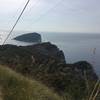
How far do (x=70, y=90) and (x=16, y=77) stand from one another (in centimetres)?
118

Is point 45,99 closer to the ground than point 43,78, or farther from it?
farther from it

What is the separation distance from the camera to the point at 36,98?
16.1 feet

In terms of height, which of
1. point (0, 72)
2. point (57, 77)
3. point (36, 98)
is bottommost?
point (57, 77)

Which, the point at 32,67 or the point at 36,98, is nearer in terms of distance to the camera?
the point at 36,98

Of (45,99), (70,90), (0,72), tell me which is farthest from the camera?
(0,72)

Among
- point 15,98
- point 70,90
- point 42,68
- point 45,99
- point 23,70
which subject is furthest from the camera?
point 23,70

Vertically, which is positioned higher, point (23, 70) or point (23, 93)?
point (23, 93)

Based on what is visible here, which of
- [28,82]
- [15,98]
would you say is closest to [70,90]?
[28,82]

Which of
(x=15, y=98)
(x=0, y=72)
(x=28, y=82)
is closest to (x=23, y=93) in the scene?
(x=15, y=98)

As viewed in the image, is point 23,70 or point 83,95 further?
point 23,70

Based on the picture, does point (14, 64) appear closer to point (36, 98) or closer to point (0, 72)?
point (0, 72)

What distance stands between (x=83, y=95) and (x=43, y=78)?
1.98 metres

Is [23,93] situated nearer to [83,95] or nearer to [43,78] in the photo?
[83,95]

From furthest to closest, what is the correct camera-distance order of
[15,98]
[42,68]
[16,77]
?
[42,68]
[16,77]
[15,98]
